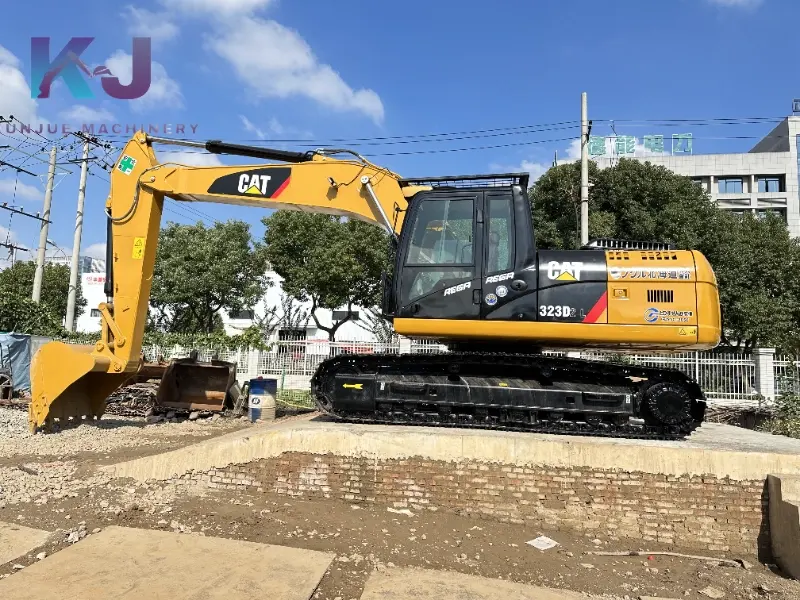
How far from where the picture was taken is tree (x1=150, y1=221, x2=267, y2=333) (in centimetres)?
2738

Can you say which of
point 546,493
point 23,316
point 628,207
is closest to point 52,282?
point 23,316

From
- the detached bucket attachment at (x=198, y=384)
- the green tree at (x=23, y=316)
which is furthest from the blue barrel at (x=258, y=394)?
the green tree at (x=23, y=316)

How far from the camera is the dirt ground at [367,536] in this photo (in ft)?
13.1

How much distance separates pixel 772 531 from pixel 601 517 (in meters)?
1.37

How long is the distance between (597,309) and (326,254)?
21049 millimetres

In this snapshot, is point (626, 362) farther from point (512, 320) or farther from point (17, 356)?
point (17, 356)

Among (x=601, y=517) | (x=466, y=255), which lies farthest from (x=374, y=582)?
(x=466, y=255)

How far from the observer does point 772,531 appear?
4590 mm

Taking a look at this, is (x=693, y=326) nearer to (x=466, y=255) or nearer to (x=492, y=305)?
(x=492, y=305)

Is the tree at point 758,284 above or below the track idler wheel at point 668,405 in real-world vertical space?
above

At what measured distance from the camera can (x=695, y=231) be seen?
2058cm

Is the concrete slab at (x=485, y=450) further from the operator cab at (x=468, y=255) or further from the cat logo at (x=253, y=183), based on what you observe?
the cat logo at (x=253, y=183)

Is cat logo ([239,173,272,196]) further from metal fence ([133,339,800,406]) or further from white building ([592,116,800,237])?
white building ([592,116,800,237])

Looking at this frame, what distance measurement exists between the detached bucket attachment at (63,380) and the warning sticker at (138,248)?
1.47 meters
